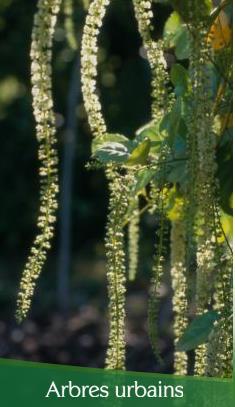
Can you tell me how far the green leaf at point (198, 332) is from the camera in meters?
1.31

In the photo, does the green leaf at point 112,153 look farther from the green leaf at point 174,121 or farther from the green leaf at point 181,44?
the green leaf at point 181,44

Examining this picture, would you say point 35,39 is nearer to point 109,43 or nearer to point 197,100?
point 197,100

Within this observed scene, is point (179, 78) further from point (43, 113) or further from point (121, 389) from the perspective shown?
point (121, 389)

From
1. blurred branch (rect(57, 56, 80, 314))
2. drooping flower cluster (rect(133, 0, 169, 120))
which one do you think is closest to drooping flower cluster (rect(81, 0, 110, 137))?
drooping flower cluster (rect(133, 0, 169, 120))

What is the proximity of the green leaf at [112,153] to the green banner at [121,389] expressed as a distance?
30 centimetres

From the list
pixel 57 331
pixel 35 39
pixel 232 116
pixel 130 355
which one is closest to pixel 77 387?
pixel 232 116

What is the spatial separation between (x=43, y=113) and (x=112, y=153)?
0.60 ft

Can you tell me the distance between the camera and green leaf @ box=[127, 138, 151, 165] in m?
1.31

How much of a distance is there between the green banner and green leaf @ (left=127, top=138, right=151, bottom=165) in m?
0.30

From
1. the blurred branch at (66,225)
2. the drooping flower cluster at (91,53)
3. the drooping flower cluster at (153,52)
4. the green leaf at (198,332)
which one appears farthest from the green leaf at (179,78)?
the blurred branch at (66,225)

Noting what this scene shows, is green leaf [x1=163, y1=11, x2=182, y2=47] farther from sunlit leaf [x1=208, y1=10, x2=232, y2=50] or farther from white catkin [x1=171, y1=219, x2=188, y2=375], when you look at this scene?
white catkin [x1=171, y1=219, x2=188, y2=375]

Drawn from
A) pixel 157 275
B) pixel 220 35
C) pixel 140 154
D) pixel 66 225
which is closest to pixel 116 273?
pixel 157 275

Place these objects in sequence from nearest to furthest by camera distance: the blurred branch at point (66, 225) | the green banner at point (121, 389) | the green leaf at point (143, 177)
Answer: the green banner at point (121, 389) < the green leaf at point (143, 177) < the blurred branch at point (66, 225)

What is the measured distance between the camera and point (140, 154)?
1.31 metres
